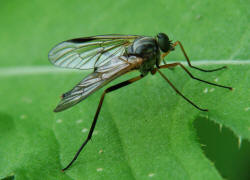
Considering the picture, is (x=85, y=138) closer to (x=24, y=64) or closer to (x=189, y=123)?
(x=189, y=123)

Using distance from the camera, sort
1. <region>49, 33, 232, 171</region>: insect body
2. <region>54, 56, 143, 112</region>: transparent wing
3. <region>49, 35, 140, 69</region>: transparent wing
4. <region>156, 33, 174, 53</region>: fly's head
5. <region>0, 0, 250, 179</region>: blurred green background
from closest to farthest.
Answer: <region>54, 56, 143, 112</region>: transparent wing, <region>49, 33, 232, 171</region>: insect body, <region>0, 0, 250, 179</region>: blurred green background, <region>156, 33, 174, 53</region>: fly's head, <region>49, 35, 140, 69</region>: transparent wing

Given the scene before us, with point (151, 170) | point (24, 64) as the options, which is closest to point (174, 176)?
point (151, 170)

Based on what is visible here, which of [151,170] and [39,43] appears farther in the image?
[39,43]

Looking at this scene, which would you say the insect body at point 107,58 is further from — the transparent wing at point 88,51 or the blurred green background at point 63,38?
the blurred green background at point 63,38

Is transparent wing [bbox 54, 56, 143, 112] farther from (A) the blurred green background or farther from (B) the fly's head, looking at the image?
(A) the blurred green background

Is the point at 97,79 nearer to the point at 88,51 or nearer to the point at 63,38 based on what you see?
the point at 88,51

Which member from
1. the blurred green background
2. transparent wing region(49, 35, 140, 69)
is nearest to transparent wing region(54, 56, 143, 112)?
transparent wing region(49, 35, 140, 69)

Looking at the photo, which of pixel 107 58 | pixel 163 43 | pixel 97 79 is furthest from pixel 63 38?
pixel 97 79

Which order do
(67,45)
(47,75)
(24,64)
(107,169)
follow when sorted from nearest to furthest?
(107,169) → (67,45) → (47,75) → (24,64)
